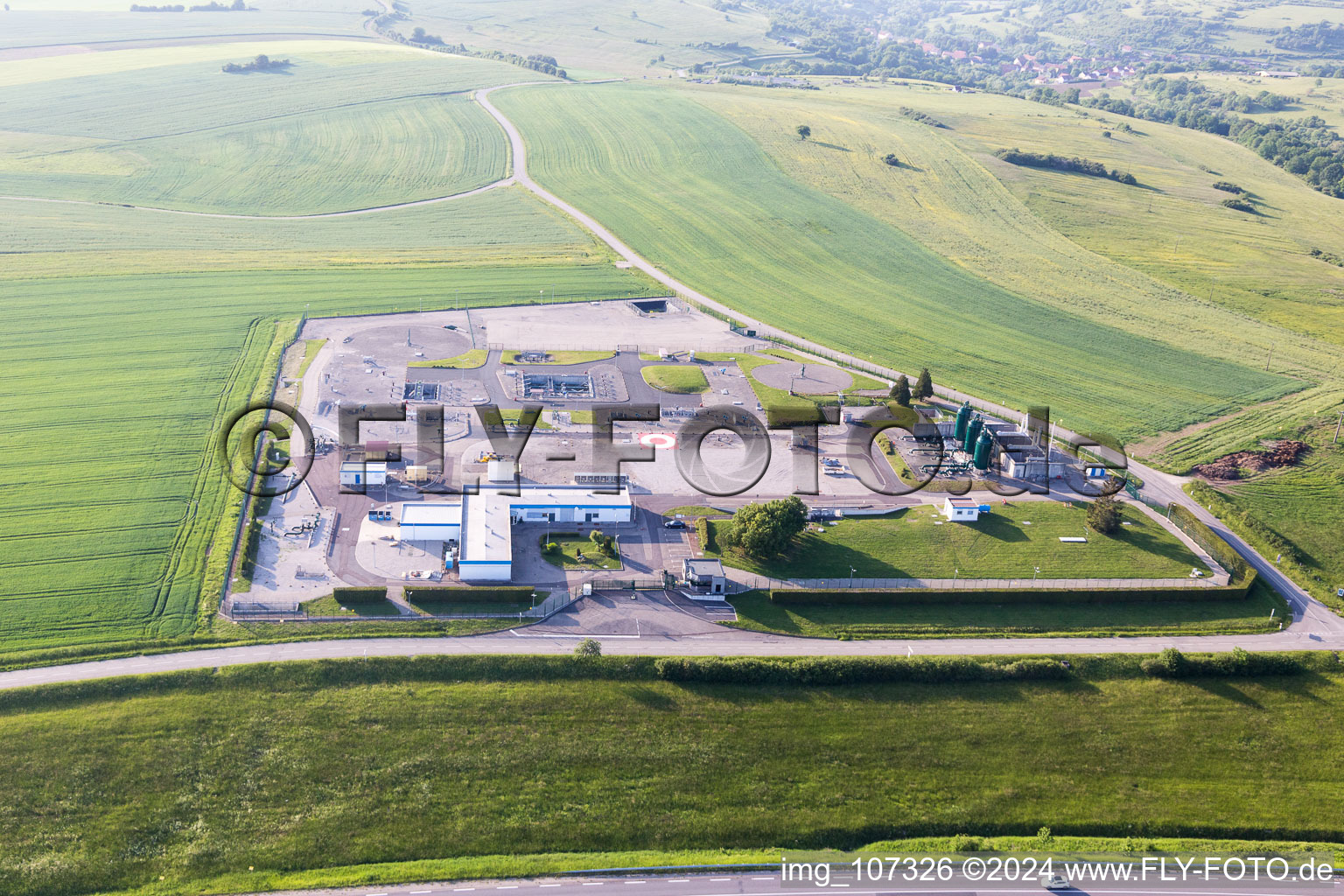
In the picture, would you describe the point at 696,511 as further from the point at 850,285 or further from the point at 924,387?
the point at 850,285

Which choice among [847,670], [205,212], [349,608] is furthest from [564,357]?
[205,212]

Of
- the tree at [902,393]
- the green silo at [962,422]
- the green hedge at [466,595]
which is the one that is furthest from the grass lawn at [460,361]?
the green silo at [962,422]

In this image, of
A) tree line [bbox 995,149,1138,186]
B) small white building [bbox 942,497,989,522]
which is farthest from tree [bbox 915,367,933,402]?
Result: tree line [bbox 995,149,1138,186]

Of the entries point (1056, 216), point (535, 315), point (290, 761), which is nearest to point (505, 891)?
point (290, 761)

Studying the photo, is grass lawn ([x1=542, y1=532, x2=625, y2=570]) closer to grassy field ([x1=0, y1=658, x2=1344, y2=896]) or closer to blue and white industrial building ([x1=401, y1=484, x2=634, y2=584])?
blue and white industrial building ([x1=401, y1=484, x2=634, y2=584])

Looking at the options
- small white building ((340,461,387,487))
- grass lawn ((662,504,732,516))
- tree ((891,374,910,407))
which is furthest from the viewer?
tree ((891,374,910,407))

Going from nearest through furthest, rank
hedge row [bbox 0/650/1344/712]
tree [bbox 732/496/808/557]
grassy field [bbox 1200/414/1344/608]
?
hedge row [bbox 0/650/1344/712], tree [bbox 732/496/808/557], grassy field [bbox 1200/414/1344/608]
